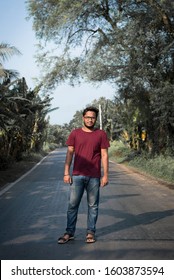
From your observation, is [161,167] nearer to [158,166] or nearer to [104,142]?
[158,166]

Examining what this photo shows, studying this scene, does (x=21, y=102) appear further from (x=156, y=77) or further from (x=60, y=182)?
(x=60, y=182)

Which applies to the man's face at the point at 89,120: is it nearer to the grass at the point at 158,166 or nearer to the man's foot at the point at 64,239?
the man's foot at the point at 64,239

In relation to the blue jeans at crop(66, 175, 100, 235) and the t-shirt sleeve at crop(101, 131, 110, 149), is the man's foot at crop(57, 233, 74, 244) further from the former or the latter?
the t-shirt sleeve at crop(101, 131, 110, 149)

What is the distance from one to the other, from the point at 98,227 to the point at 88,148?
175 centimetres

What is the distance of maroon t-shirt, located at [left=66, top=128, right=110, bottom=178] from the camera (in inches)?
282

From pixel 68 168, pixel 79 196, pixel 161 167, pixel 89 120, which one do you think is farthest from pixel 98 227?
Result: pixel 161 167

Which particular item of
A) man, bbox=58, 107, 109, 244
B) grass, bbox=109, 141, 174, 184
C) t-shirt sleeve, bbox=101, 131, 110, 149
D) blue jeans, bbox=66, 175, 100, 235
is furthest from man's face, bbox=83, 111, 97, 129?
grass, bbox=109, 141, 174, 184

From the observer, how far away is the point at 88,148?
716cm

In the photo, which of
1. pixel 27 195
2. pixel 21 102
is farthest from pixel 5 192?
pixel 21 102

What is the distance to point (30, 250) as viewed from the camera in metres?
6.55

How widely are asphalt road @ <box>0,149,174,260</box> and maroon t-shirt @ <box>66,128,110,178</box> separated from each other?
1.07m

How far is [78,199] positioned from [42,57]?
60.2 feet

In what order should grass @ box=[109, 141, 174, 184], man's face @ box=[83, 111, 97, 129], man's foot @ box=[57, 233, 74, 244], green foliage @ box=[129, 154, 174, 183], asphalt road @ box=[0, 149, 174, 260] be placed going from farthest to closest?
grass @ box=[109, 141, 174, 184] < green foliage @ box=[129, 154, 174, 183] < man's face @ box=[83, 111, 97, 129] < man's foot @ box=[57, 233, 74, 244] < asphalt road @ box=[0, 149, 174, 260]

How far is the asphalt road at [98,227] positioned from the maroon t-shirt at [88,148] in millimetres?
1070
